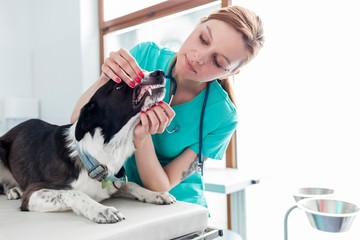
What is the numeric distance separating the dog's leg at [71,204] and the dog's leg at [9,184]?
24cm

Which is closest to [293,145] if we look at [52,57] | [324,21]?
[324,21]

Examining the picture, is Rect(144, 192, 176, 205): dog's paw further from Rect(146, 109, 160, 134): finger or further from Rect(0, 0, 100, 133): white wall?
Rect(0, 0, 100, 133): white wall

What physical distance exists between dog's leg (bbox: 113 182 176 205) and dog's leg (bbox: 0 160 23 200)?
15.4 inches

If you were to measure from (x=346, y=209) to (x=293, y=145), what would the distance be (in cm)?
89

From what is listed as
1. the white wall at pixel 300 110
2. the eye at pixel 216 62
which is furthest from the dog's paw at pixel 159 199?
the white wall at pixel 300 110

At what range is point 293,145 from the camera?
2.05 metres

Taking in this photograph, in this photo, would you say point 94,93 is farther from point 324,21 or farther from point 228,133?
point 324,21

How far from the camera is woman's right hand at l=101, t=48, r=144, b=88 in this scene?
939mm

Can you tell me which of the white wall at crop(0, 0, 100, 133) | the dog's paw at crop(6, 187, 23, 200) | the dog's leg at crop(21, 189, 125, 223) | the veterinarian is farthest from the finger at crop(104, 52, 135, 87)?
the white wall at crop(0, 0, 100, 133)

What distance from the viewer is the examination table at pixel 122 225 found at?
0.72m

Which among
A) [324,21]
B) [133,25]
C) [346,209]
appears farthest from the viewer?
[133,25]

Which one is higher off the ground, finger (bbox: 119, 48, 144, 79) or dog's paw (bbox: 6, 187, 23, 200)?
finger (bbox: 119, 48, 144, 79)

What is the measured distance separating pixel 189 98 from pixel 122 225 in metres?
0.65

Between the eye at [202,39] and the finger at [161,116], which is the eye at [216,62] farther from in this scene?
the finger at [161,116]
